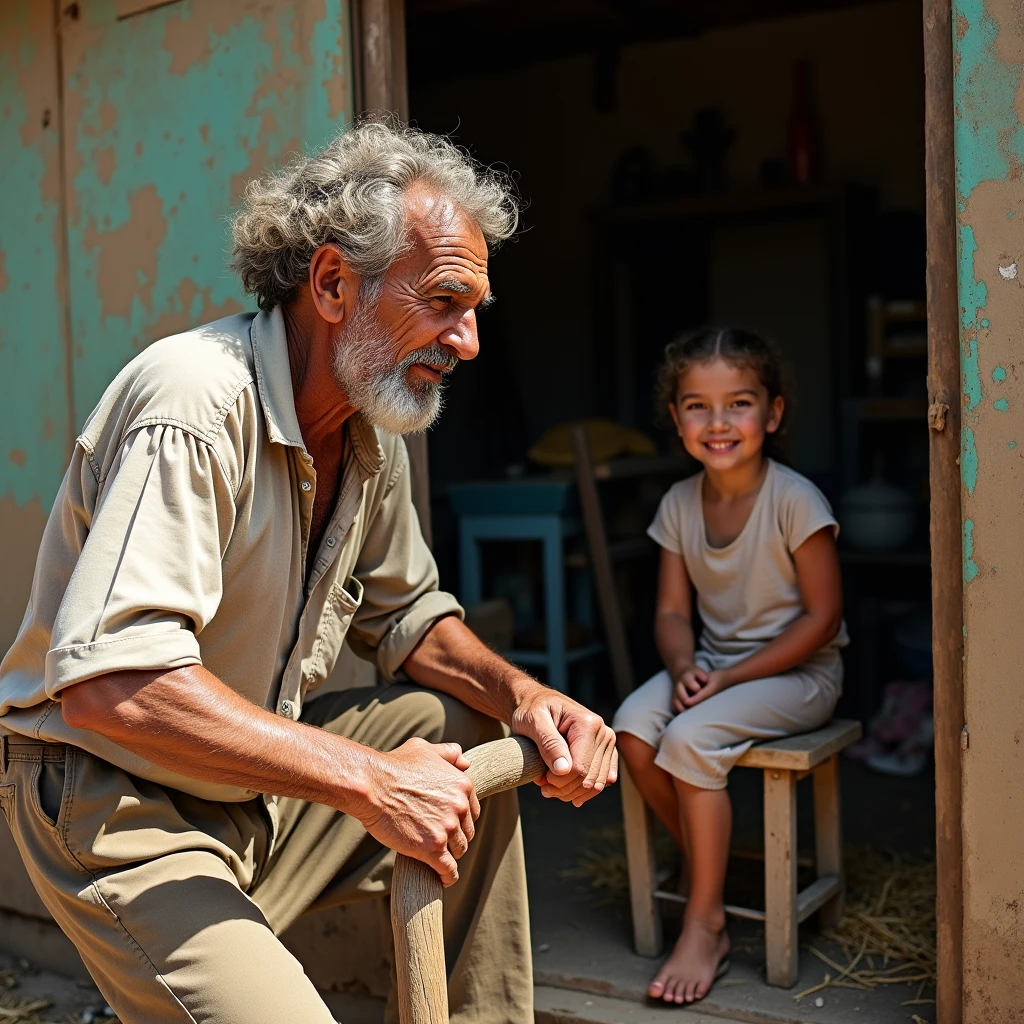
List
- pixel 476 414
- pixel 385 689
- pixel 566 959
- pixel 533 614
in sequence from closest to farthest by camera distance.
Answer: pixel 385 689 < pixel 566 959 < pixel 533 614 < pixel 476 414

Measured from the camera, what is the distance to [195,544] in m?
1.87

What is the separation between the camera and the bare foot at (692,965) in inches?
106

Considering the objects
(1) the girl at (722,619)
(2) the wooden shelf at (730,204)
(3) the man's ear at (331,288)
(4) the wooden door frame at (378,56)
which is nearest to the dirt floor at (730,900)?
(1) the girl at (722,619)

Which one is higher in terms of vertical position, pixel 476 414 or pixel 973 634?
pixel 476 414

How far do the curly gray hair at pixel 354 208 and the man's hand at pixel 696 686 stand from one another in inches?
48.4

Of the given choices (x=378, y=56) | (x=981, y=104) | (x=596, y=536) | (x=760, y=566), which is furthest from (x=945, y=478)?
(x=596, y=536)

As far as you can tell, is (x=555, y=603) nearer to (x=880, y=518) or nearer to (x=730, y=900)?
(x=880, y=518)

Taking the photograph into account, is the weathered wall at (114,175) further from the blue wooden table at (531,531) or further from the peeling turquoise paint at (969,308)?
the blue wooden table at (531,531)

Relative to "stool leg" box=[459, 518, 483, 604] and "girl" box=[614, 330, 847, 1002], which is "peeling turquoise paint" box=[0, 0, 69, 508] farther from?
"stool leg" box=[459, 518, 483, 604]

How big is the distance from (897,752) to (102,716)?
11.4 feet

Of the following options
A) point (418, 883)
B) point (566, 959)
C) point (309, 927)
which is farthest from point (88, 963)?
point (566, 959)

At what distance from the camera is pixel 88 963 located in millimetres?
2012

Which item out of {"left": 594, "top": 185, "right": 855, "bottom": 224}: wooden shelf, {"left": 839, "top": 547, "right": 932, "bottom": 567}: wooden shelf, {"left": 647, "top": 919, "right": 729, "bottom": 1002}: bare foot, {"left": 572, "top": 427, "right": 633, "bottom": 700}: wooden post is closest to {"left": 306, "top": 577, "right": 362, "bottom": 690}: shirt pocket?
{"left": 647, "top": 919, "right": 729, "bottom": 1002}: bare foot

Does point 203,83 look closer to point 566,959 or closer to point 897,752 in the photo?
point 566,959
